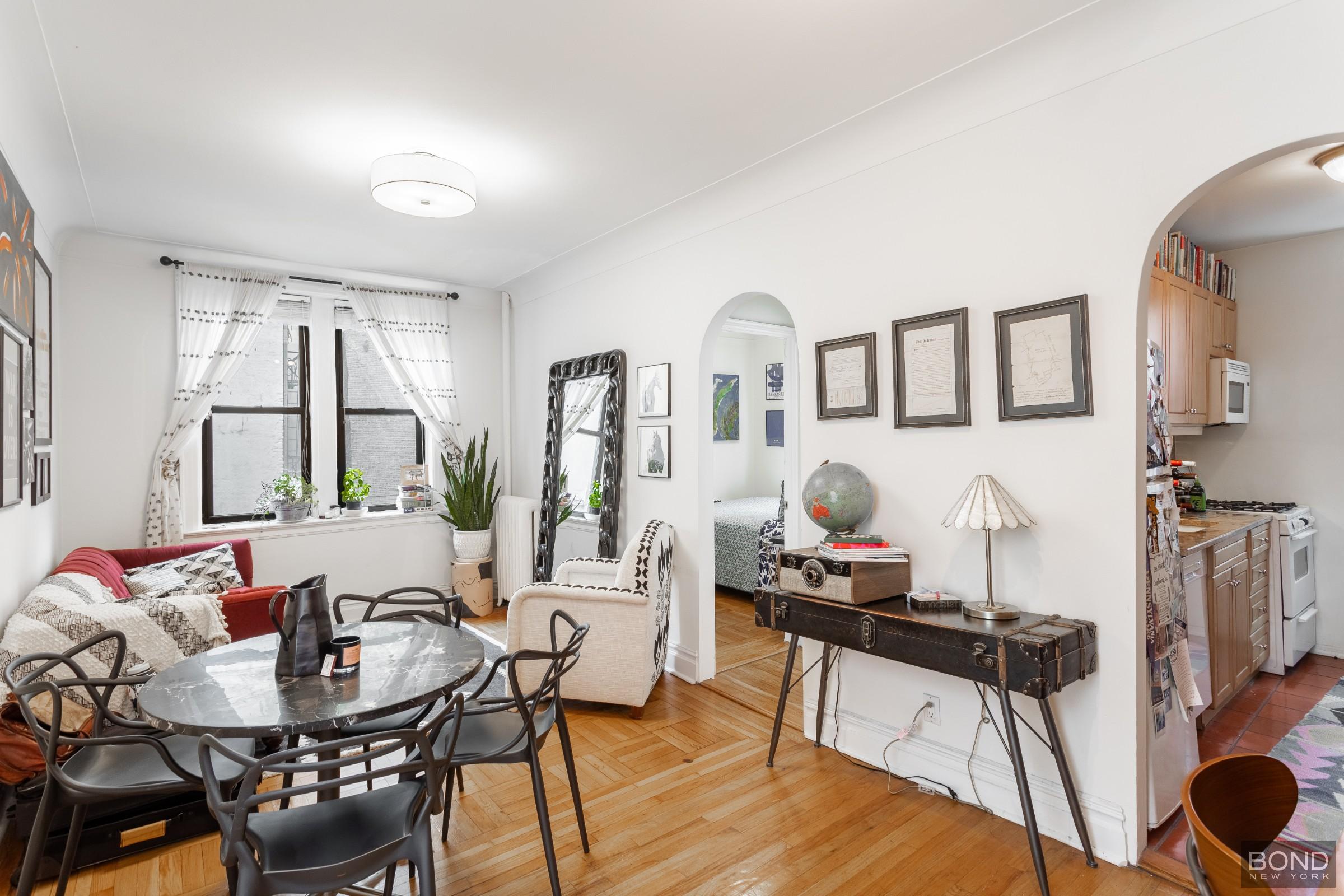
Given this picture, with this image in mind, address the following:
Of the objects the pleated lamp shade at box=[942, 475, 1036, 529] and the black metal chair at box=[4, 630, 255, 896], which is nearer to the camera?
the black metal chair at box=[4, 630, 255, 896]

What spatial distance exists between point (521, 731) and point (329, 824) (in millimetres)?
603

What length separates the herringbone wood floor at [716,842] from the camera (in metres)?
2.15

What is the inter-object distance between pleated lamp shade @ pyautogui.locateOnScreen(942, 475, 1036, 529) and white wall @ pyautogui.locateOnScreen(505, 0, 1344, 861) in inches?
4.2

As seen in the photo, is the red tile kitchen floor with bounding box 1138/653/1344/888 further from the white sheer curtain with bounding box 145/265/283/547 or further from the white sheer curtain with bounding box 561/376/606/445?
the white sheer curtain with bounding box 145/265/283/547

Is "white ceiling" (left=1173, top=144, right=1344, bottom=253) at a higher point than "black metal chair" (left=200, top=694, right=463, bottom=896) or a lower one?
higher

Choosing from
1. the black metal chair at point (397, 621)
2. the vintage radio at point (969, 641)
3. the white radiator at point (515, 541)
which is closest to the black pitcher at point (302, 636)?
the black metal chair at point (397, 621)

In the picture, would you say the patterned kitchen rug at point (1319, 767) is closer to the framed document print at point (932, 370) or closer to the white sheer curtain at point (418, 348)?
the framed document print at point (932, 370)

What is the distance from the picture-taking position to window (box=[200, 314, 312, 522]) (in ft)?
15.9

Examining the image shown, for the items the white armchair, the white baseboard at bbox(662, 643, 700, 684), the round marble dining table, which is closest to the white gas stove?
the white baseboard at bbox(662, 643, 700, 684)

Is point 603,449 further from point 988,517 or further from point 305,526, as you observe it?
point 988,517

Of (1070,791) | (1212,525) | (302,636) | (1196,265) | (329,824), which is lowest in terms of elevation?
(1070,791)

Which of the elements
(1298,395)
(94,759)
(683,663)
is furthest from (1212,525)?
(94,759)

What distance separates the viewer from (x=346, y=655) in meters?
1.95

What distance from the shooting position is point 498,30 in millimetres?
2193
